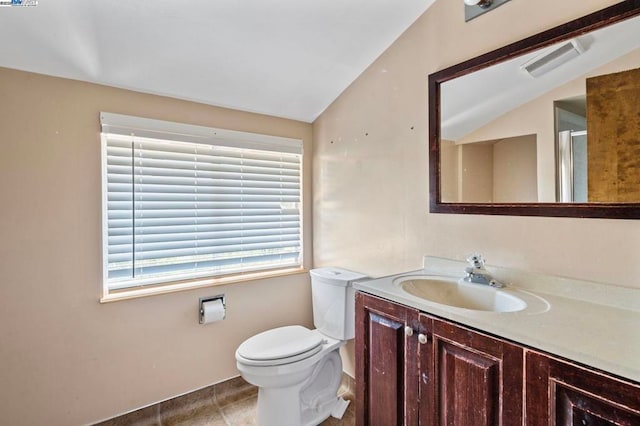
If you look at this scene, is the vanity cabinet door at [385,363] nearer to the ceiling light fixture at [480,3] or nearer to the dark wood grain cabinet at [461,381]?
the dark wood grain cabinet at [461,381]

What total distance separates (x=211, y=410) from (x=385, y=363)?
1267 millimetres

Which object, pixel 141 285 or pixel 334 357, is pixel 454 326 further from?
pixel 141 285

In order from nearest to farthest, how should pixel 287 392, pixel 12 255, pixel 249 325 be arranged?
1. pixel 12 255
2. pixel 287 392
3. pixel 249 325

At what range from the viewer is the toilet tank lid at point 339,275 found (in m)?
1.83

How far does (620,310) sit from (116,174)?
2.26 m

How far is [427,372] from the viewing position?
1054 millimetres

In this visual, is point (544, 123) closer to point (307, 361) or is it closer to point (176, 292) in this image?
point (307, 361)

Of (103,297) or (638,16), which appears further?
(103,297)

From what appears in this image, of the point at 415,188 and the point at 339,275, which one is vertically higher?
the point at 415,188

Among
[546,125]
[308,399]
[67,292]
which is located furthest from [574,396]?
[67,292]

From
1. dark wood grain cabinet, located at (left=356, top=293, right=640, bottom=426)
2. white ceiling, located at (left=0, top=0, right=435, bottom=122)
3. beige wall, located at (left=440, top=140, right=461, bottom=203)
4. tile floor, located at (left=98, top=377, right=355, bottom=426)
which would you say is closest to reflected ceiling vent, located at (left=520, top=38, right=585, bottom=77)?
beige wall, located at (left=440, top=140, right=461, bottom=203)

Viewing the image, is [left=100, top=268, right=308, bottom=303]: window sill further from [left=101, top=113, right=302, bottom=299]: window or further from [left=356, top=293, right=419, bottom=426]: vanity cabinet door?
[left=356, top=293, right=419, bottom=426]: vanity cabinet door

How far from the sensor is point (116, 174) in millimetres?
1680

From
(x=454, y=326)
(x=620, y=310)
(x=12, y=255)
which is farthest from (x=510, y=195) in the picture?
(x=12, y=255)
